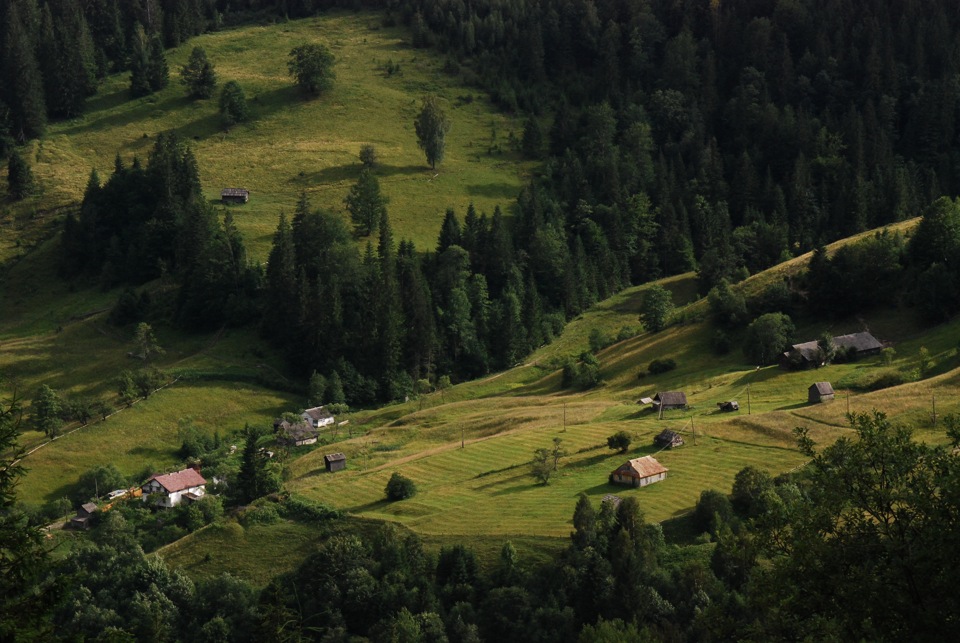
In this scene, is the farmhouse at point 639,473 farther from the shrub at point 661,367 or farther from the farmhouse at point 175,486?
the farmhouse at point 175,486

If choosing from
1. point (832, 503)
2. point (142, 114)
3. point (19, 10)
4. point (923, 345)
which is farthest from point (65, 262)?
point (832, 503)

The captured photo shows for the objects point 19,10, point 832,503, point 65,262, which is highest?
point 19,10

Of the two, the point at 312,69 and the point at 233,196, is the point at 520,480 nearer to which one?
the point at 233,196

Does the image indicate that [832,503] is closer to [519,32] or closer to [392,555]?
[392,555]

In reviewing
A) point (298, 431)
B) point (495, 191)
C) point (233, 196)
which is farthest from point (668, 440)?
point (233, 196)

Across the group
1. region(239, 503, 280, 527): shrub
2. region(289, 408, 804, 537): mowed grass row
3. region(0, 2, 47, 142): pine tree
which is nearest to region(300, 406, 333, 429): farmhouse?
region(289, 408, 804, 537): mowed grass row

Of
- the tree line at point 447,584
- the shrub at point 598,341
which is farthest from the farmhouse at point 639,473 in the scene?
the shrub at point 598,341
